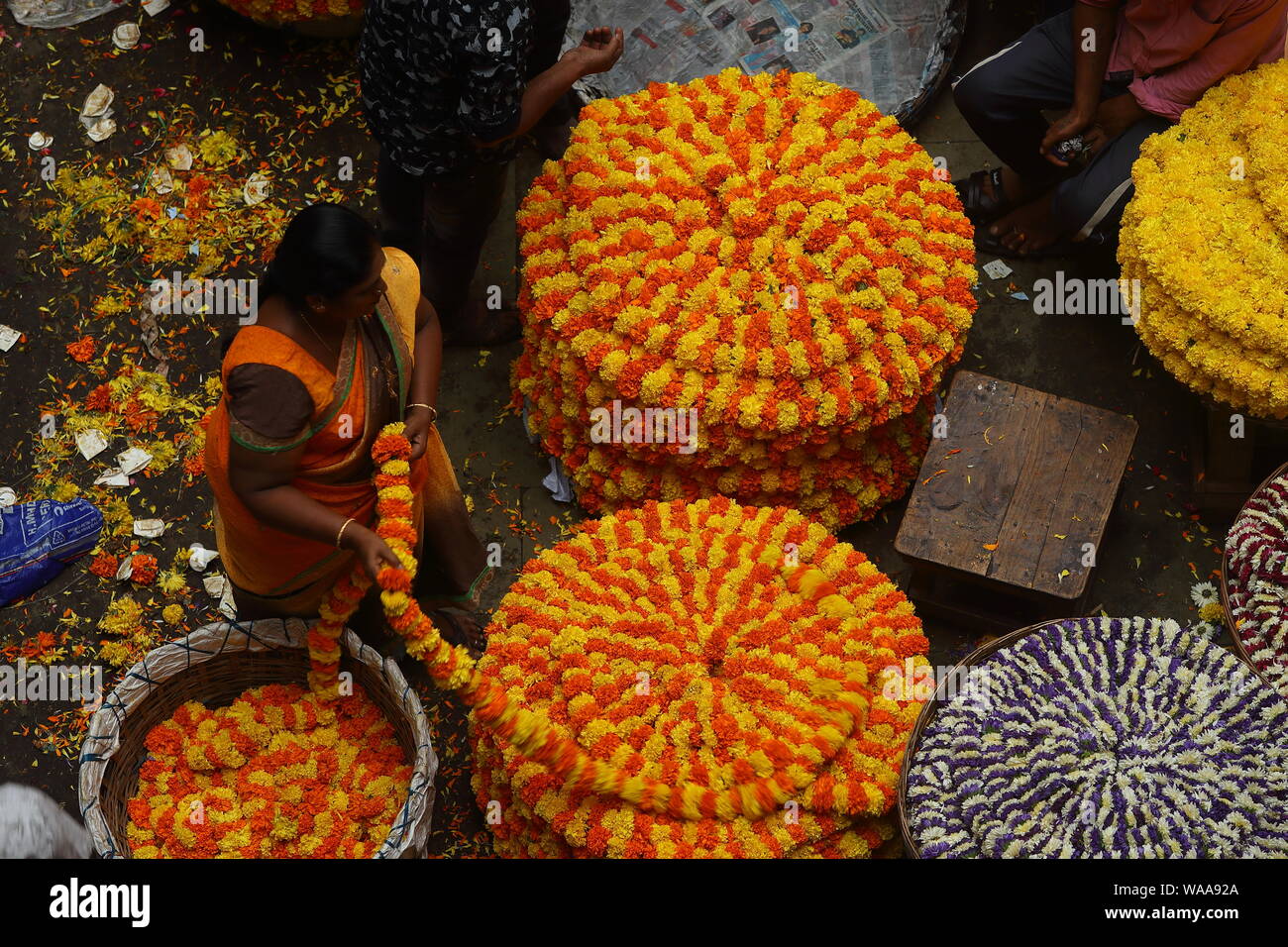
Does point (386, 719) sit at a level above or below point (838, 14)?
below

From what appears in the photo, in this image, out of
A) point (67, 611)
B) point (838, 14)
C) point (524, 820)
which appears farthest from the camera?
point (838, 14)

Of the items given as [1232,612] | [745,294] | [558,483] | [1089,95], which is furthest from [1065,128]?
[558,483]

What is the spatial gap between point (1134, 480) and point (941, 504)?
0.82 m

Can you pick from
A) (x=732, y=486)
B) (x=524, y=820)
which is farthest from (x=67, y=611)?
(x=732, y=486)

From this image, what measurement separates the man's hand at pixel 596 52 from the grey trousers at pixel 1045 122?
3.82 feet

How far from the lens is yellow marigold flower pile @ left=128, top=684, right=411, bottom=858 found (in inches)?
125

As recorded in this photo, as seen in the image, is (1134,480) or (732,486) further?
(1134,480)

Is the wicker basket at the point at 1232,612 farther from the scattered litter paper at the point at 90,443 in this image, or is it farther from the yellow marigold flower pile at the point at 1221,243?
the scattered litter paper at the point at 90,443

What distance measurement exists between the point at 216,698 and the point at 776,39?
2646 mm

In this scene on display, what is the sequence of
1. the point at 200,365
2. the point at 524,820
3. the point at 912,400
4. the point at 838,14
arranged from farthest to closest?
the point at 838,14 → the point at 200,365 → the point at 912,400 → the point at 524,820

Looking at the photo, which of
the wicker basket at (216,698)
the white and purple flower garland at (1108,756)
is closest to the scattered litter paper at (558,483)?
the wicker basket at (216,698)

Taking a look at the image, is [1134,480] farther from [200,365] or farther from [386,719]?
[200,365]

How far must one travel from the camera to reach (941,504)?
3.47 metres

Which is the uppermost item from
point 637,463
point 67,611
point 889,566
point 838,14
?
point 838,14
